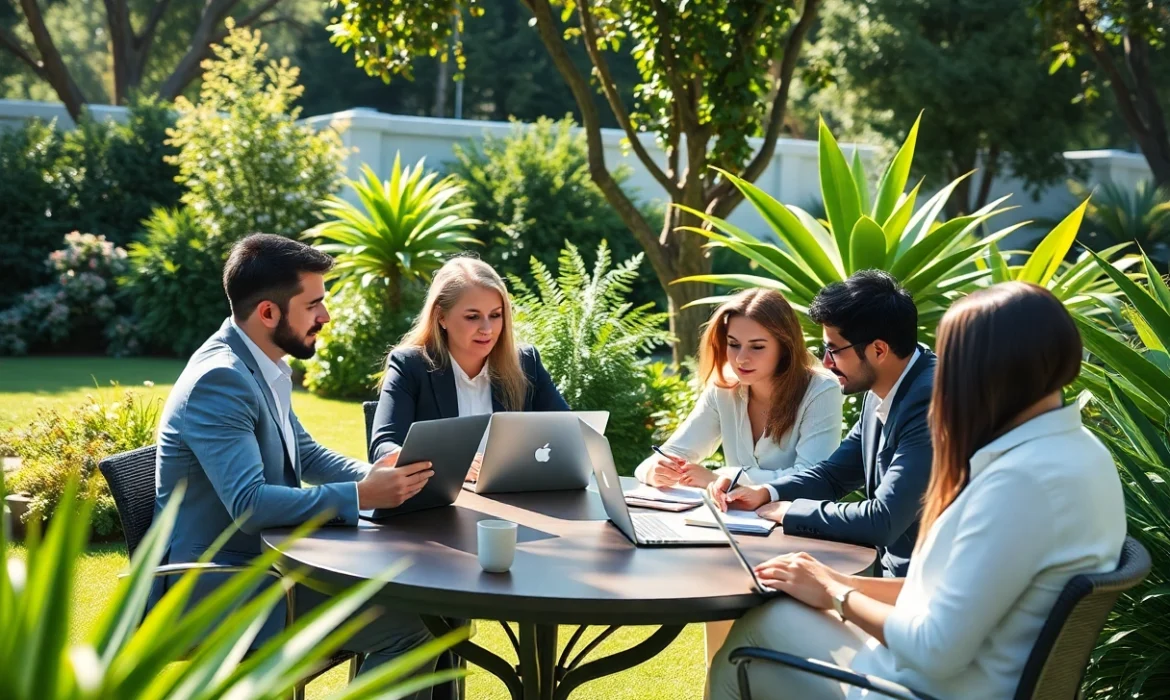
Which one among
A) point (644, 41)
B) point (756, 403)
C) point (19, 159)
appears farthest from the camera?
point (19, 159)

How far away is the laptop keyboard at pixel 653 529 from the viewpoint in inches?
114

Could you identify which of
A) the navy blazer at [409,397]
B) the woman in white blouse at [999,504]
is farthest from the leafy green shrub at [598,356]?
the woman in white blouse at [999,504]

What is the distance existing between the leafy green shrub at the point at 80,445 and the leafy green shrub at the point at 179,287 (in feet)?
21.3

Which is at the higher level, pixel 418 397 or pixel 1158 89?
pixel 1158 89

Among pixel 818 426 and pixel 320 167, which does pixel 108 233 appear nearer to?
pixel 320 167

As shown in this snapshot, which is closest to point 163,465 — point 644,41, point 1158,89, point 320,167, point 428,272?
point 644,41

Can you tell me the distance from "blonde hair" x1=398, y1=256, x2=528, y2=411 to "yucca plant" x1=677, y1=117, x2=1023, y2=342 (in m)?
1.34

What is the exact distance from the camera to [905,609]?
222cm

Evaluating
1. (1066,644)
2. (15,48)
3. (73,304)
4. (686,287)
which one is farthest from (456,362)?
(15,48)

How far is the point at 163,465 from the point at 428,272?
7.07m

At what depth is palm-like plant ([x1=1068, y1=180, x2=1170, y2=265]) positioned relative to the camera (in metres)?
15.9

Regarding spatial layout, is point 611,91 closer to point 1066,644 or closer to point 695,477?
point 695,477

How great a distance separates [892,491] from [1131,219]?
1488cm

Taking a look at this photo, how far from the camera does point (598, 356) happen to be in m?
6.59
